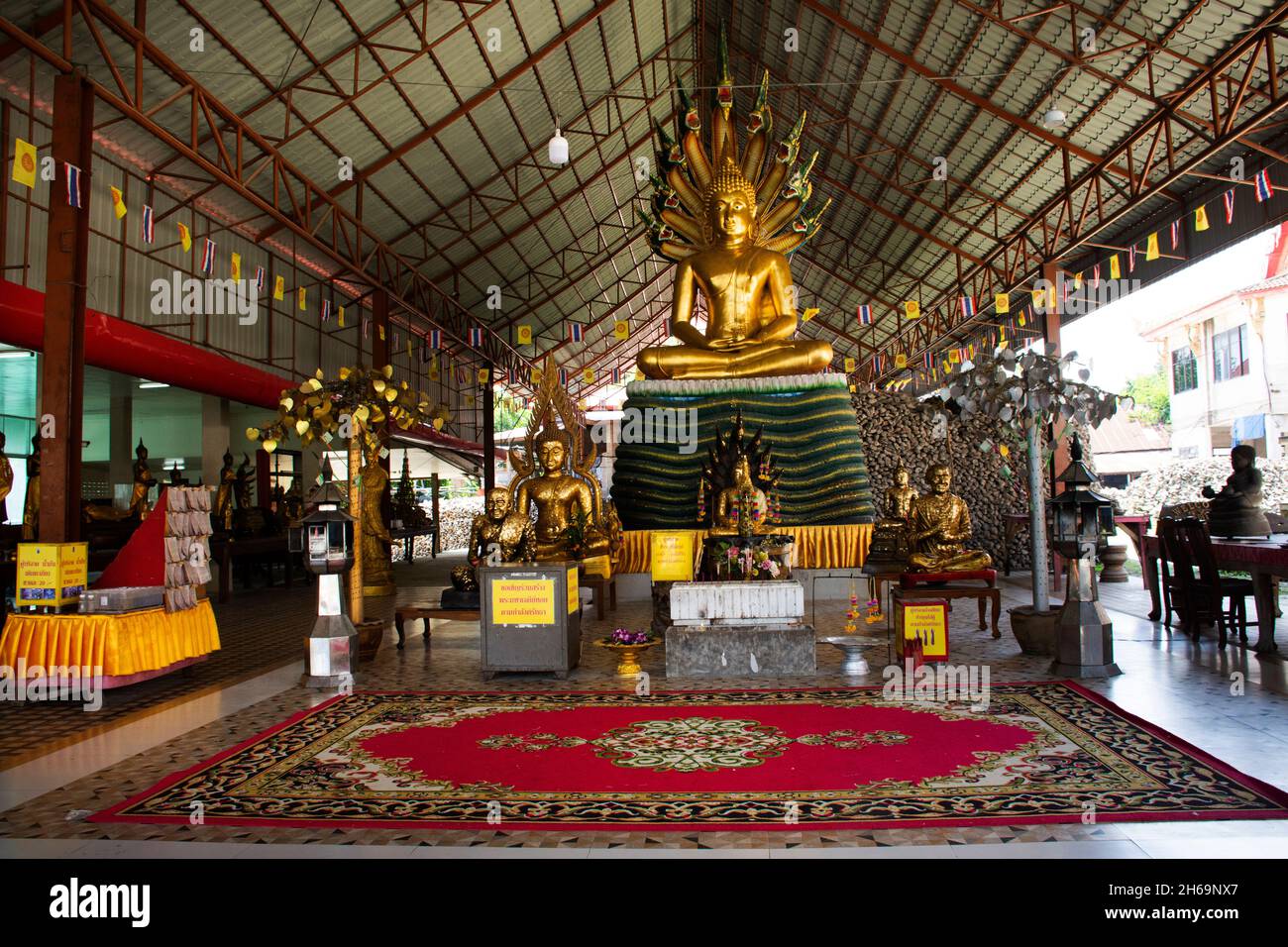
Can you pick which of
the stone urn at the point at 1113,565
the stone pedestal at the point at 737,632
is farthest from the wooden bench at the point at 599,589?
the stone urn at the point at 1113,565

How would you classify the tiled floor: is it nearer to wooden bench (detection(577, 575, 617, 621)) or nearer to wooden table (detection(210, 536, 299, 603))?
wooden bench (detection(577, 575, 617, 621))

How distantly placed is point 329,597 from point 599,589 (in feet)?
8.81

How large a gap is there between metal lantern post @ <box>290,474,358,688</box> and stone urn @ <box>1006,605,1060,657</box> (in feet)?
13.4

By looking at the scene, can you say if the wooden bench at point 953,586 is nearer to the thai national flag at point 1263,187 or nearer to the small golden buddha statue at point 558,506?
the small golden buddha statue at point 558,506

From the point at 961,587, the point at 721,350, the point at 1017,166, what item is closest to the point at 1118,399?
the point at 961,587

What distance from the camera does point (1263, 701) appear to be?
13.7 ft

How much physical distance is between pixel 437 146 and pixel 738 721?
11484 mm

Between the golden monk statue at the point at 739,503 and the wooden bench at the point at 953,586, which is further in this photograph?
the golden monk statue at the point at 739,503

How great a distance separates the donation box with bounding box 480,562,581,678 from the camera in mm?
5184

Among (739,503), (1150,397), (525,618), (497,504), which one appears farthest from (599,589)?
(1150,397)

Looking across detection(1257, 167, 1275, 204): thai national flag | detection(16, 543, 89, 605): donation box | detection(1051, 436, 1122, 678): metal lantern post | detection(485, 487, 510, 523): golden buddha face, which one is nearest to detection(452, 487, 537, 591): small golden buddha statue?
detection(485, 487, 510, 523): golden buddha face

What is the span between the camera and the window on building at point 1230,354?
17500 millimetres

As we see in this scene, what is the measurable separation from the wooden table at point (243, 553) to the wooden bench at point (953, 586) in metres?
6.24

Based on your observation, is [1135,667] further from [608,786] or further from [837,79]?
[837,79]
